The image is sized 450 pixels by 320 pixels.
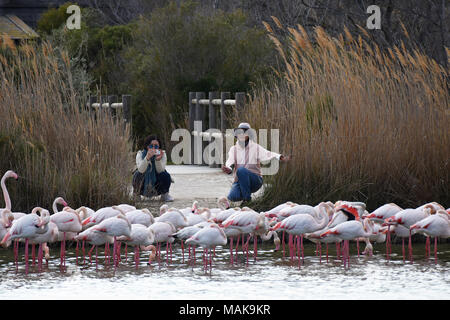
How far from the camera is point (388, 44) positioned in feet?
49.7

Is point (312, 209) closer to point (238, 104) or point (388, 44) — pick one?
point (238, 104)

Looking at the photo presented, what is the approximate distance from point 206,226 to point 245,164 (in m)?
2.61

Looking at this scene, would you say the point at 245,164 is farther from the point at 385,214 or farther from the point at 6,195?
the point at 6,195

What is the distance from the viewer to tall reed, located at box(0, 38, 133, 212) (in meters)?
8.79

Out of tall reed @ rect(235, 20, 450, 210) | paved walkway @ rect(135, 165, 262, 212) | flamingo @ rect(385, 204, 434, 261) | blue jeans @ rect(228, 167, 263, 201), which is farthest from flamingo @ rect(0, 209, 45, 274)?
flamingo @ rect(385, 204, 434, 261)

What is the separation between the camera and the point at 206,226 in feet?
24.7

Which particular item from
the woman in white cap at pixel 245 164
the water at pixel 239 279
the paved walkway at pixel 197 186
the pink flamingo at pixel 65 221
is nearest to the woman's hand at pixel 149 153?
the paved walkway at pixel 197 186

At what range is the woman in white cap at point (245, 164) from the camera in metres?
9.71

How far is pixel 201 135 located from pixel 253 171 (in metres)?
5.33

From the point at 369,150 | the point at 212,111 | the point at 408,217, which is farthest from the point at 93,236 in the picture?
the point at 212,111

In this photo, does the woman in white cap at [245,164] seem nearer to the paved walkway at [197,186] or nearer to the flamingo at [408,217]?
the paved walkway at [197,186]

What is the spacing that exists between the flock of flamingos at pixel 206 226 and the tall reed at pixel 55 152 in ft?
1.78
